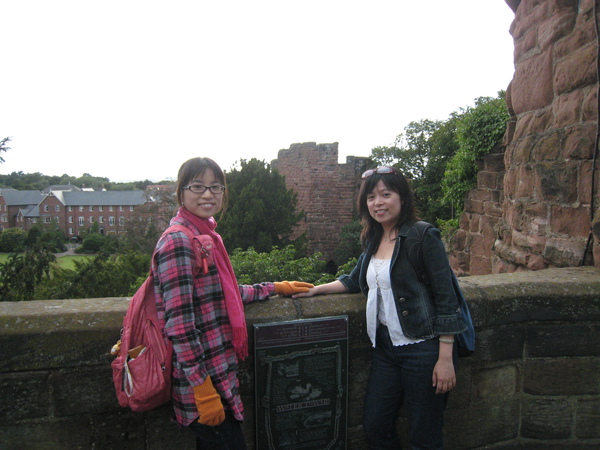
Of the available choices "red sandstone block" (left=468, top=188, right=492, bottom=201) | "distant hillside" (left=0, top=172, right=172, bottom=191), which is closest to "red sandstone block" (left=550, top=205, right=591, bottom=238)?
"red sandstone block" (left=468, top=188, right=492, bottom=201)

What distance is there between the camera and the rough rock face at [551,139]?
2869mm

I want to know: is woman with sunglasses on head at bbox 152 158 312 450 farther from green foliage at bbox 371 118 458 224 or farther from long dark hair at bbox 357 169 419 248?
green foliage at bbox 371 118 458 224

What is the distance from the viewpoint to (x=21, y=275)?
8.16m

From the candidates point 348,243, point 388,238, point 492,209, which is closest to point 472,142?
point 492,209

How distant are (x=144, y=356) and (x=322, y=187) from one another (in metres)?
21.2

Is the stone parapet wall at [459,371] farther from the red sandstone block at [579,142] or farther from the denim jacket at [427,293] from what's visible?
the red sandstone block at [579,142]

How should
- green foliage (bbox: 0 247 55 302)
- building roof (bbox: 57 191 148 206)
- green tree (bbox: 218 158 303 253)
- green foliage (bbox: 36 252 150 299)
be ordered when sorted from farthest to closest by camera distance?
1. building roof (bbox: 57 191 148 206)
2. green tree (bbox: 218 158 303 253)
3. green foliage (bbox: 36 252 150 299)
4. green foliage (bbox: 0 247 55 302)

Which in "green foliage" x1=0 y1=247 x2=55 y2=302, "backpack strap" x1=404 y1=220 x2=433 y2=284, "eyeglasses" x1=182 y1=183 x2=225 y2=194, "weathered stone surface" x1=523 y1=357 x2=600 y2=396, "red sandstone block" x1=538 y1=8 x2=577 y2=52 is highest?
"red sandstone block" x1=538 y1=8 x2=577 y2=52

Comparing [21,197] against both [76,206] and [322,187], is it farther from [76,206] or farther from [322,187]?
[322,187]

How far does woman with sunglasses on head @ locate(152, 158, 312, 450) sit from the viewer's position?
1.57 m

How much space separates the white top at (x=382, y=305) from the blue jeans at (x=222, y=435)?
0.72 metres

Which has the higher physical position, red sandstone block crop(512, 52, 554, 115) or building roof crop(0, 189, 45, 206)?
red sandstone block crop(512, 52, 554, 115)

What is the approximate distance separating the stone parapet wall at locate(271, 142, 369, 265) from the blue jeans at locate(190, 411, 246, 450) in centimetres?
2041

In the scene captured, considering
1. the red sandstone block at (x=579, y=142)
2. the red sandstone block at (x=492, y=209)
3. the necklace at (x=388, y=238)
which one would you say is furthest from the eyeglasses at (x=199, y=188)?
the red sandstone block at (x=492, y=209)
